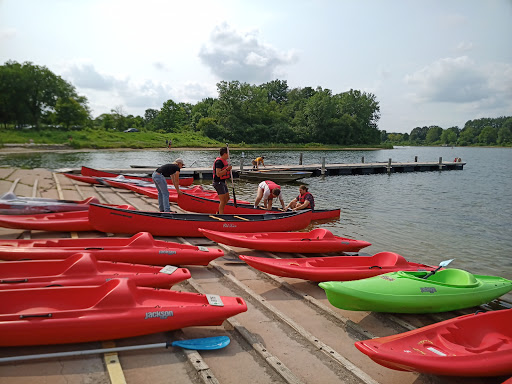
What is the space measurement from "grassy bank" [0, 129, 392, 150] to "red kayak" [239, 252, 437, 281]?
52.4 metres

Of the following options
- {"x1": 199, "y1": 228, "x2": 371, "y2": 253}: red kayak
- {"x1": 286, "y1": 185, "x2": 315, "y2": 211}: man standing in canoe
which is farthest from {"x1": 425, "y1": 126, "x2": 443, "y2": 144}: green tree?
{"x1": 199, "y1": 228, "x2": 371, "y2": 253}: red kayak

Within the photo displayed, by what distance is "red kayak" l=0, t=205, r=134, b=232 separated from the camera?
7719mm

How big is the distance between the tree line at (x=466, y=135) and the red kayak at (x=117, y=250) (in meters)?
120

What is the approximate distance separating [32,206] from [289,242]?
6360 mm

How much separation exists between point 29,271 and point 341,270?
15.6 ft

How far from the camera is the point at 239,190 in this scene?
66.4 ft

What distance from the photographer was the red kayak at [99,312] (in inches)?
142

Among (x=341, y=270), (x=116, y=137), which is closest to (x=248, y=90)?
(x=116, y=137)

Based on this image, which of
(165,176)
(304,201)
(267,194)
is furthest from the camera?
(267,194)

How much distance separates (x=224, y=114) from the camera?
77250mm

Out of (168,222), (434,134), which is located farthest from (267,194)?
(434,134)

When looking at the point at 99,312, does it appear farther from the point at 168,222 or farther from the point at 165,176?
the point at 165,176

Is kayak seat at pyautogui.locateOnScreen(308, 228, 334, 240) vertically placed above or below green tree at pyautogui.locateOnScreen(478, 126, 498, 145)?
below

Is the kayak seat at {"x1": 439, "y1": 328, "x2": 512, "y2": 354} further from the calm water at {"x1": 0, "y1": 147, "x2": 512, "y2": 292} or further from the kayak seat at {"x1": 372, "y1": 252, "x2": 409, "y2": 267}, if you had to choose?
the calm water at {"x1": 0, "y1": 147, "x2": 512, "y2": 292}
